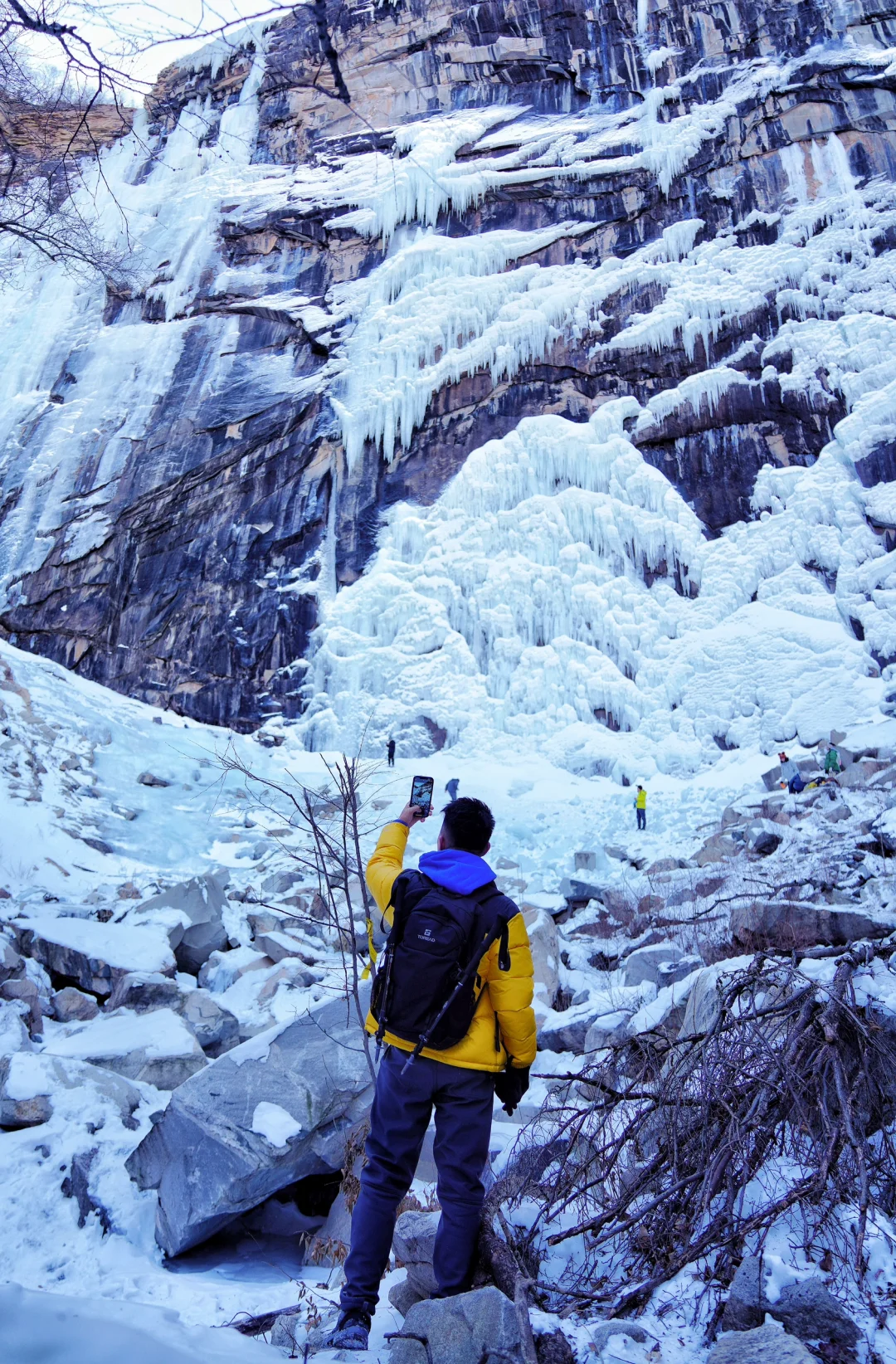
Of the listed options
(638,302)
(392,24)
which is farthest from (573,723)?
(392,24)

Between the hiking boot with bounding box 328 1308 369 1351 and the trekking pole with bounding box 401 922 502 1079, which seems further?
the trekking pole with bounding box 401 922 502 1079

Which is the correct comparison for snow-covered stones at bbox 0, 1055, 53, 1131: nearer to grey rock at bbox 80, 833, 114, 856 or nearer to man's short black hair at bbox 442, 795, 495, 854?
man's short black hair at bbox 442, 795, 495, 854

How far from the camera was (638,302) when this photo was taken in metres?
17.6

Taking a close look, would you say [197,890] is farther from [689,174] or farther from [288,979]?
[689,174]

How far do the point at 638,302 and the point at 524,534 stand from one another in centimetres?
576

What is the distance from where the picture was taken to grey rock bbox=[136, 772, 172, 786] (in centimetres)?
1203

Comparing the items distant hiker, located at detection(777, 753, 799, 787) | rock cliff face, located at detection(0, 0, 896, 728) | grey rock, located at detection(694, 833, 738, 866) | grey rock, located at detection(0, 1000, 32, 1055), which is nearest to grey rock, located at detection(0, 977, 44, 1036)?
grey rock, located at detection(0, 1000, 32, 1055)

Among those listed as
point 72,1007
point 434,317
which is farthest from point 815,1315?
point 434,317

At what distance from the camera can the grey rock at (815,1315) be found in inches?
55.4

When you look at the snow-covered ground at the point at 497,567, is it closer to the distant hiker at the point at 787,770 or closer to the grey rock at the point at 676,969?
the distant hiker at the point at 787,770

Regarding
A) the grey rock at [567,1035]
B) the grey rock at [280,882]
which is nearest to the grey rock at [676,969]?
the grey rock at [567,1035]

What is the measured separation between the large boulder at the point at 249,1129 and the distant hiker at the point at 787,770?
8650mm

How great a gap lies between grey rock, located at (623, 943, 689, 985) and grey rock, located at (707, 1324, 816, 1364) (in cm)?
315

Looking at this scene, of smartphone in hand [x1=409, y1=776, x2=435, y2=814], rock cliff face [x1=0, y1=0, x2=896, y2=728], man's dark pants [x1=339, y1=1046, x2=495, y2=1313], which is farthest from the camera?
rock cliff face [x1=0, y1=0, x2=896, y2=728]
